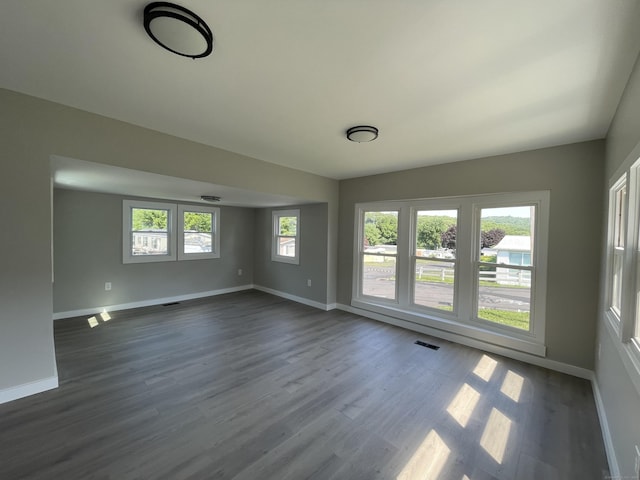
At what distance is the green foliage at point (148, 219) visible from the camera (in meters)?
4.95

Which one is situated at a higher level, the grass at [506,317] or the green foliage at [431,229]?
the green foliage at [431,229]

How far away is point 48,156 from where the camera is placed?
87.1 inches

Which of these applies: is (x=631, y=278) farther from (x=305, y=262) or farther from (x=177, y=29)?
(x=305, y=262)

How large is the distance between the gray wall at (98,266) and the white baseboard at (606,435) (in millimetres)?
6155

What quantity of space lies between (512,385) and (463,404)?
0.75 m

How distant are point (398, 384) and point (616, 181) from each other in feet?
8.19

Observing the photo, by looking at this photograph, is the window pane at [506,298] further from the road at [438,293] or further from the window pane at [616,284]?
the window pane at [616,284]

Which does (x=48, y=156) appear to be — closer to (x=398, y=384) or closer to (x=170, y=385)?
(x=170, y=385)

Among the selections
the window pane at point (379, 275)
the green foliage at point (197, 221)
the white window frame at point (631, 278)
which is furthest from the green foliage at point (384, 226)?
the green foliage at point (197, 221)

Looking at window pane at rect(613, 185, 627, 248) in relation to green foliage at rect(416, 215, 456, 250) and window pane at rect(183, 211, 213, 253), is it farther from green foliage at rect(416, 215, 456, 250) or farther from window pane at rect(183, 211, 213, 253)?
window pane at rect(183, 211, 213, 253)

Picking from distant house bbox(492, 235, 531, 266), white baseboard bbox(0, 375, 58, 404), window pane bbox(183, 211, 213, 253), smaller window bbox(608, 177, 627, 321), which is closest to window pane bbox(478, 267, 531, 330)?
distant house bbox(492, 235, 531, 266)

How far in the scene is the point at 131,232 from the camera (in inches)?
192

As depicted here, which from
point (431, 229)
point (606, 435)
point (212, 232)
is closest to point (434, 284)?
point (431, 229)

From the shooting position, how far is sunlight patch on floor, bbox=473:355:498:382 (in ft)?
9.20
